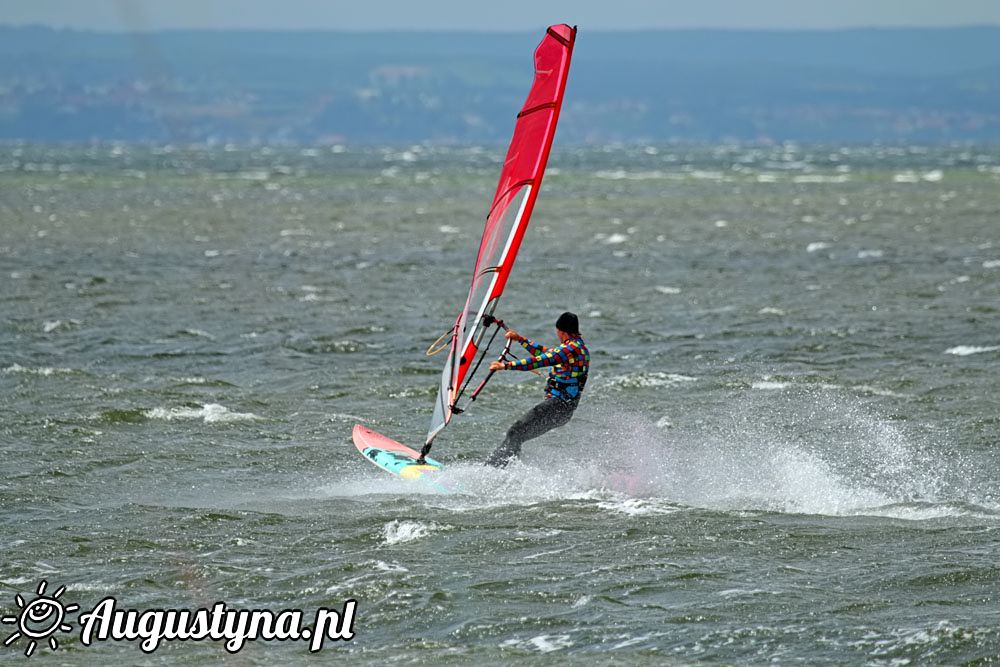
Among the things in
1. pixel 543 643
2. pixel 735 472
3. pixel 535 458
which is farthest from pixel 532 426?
pixel 543 643

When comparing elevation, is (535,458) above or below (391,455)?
below

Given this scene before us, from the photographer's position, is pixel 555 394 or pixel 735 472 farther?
pixel 735 472

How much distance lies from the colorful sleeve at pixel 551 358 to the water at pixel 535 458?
114cm

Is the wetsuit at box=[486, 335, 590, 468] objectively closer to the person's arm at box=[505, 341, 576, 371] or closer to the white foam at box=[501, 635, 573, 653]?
the person's arm at box=[505, 341, 576, 371]

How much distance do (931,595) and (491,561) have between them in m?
3.32

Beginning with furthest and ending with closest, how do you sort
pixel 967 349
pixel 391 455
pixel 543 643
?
1. pixel 967 349
2. pixel 391 455
3. pixel 543 643

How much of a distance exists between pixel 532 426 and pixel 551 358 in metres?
0.77

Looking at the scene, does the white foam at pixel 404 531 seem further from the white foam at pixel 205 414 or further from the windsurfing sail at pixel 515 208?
the white foam at pixel 205 414

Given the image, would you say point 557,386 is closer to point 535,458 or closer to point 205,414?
point 535,458

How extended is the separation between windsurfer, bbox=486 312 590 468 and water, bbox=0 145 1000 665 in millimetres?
343

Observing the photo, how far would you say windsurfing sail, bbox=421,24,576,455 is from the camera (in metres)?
14.2

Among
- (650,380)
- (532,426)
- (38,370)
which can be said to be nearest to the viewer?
(532,426)

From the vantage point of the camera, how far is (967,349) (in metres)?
22.2

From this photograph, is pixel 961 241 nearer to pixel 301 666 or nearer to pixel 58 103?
pixel 301 666
